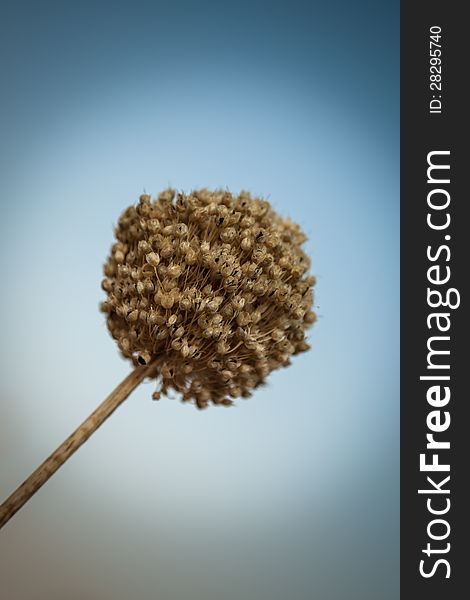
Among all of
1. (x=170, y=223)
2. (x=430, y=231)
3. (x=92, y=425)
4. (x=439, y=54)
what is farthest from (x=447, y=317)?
(x=92, y=425)

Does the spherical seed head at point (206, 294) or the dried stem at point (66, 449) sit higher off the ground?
the spherical seed head at point (206, 294)

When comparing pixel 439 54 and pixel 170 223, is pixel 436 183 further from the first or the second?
pixel 170 223

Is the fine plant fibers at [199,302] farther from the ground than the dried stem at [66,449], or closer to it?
farther from the ground

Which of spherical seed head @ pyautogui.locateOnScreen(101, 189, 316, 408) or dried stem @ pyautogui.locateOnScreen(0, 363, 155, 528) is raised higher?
spherical seed head @ pyautogui.locateOnScreen(101, 189, 316, 408)

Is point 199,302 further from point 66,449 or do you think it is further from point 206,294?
point 66,449
